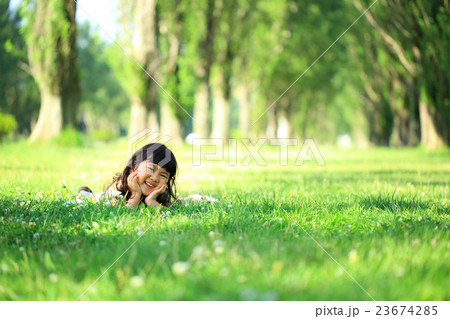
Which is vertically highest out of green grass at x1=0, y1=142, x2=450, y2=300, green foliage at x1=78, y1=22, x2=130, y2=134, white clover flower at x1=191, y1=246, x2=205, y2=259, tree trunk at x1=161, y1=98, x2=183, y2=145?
green foliage at x1=78, y1=22, x2=130, y2=134

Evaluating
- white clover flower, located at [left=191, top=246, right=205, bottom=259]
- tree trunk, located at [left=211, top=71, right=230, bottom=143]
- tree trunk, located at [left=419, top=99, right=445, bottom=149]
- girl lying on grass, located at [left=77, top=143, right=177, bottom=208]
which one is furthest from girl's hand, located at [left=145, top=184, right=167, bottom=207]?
tree trunk, located at [left=211, top=71, right=230, bottom=143]

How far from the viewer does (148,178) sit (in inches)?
178

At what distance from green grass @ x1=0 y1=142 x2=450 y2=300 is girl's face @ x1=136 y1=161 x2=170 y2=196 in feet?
1.20

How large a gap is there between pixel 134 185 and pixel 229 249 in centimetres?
204

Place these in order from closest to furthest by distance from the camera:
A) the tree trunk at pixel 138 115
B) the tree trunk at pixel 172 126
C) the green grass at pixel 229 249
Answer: the green grass at pixel 229 249 < the tree trunk at pixel 138 115 < the tree trunk at pixel 172 126

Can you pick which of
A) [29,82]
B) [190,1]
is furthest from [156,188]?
[29,82]

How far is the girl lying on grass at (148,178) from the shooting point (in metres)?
4.43

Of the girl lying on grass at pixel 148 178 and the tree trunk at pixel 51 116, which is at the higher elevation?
the tree trunk at pixel 51 116

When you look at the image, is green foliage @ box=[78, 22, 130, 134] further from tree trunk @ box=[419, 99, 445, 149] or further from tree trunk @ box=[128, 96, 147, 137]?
tree trunk @ box=[419, 99, 445, 149]

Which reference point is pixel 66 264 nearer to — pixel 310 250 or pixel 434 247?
pixel 310 250

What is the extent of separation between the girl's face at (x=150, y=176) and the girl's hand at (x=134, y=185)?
5 centimetres

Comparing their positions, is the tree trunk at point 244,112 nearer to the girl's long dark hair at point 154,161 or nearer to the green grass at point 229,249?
the girl's long dark hair at point 154,161

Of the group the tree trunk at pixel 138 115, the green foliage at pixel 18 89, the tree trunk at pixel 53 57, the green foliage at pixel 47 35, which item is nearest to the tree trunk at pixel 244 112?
the tree trunk at pixel 138 115

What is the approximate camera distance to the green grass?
213 cm
